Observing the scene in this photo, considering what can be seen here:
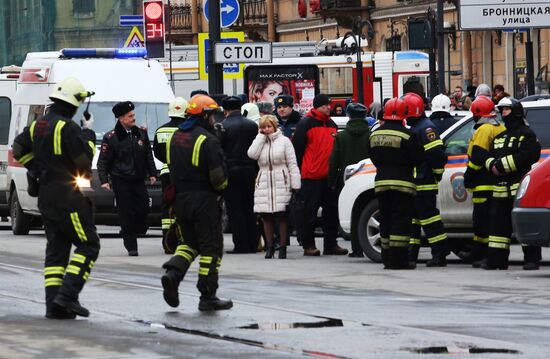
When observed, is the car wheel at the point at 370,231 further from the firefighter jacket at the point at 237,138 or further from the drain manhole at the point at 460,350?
the drain manhole at the point at 460,350

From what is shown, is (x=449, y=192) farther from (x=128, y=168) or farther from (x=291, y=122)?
(x=128, y=168)

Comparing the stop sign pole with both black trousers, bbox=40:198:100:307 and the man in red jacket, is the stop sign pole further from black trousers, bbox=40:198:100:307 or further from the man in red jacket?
black trousers, bbox=40:198:100:307

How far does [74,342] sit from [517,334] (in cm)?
288

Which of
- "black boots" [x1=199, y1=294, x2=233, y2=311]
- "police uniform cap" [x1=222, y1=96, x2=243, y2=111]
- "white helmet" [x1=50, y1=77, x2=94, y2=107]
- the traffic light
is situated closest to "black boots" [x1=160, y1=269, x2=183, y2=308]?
"black boots" [x1=199, y1=294, x2=233, y2=311]

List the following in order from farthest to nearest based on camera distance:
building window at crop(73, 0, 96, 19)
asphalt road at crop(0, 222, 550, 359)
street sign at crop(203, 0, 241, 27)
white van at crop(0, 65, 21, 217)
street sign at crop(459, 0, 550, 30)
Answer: building window at crop(73, 0, 96, 19) < white van at crop(0, 65, 21, 217) < street sign at crop(203, 0, 241, 27) < street sign at crop(459, 0, 550, 30) < asphalt road at crop(0, 222, 550, 359)

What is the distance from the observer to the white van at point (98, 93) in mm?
24406

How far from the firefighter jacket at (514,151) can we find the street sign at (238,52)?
314 inches

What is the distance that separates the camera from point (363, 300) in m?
14.3

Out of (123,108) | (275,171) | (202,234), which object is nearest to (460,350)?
(202,234)

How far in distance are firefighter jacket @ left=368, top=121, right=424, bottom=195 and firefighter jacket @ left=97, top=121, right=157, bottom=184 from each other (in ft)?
12.9

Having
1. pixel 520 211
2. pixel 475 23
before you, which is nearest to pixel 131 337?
pixel 520 211

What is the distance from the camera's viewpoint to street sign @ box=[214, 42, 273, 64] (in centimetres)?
2480

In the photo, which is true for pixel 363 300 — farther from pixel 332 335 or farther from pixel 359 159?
pixel 359 159

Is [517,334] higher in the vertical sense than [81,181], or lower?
lower
